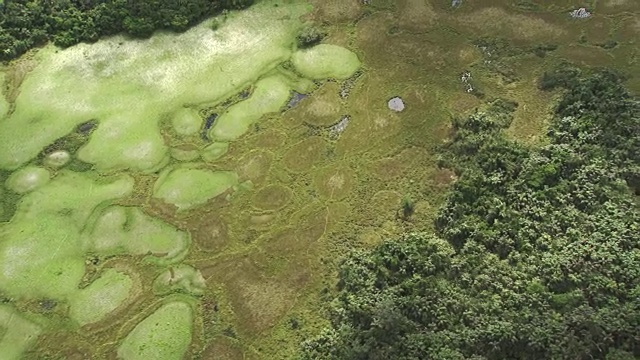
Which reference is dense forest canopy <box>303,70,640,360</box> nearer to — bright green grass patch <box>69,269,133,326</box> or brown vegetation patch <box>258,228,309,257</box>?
brown vegetation patch <box>258,228,309,257</box>

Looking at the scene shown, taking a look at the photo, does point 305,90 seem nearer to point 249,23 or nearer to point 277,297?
point 249,23

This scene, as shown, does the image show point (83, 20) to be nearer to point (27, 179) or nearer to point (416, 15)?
point (27, 179)

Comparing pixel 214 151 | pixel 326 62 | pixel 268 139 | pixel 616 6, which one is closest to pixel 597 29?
pixel 616 6

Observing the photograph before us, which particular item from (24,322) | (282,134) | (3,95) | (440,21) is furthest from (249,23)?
(24,322)

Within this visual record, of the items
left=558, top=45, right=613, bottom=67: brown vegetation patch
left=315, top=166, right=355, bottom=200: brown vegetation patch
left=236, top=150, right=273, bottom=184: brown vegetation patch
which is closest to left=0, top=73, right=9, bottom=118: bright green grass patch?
left=236, top=150, right=273, bottom=184: brown vegetation patch

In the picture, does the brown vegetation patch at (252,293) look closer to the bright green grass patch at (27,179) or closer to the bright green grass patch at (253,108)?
the bright green grass patch at (253,108)

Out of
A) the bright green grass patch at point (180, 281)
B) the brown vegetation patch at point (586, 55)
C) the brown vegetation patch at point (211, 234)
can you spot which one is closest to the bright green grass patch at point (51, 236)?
the bright green grass patch at point (180, 281)
